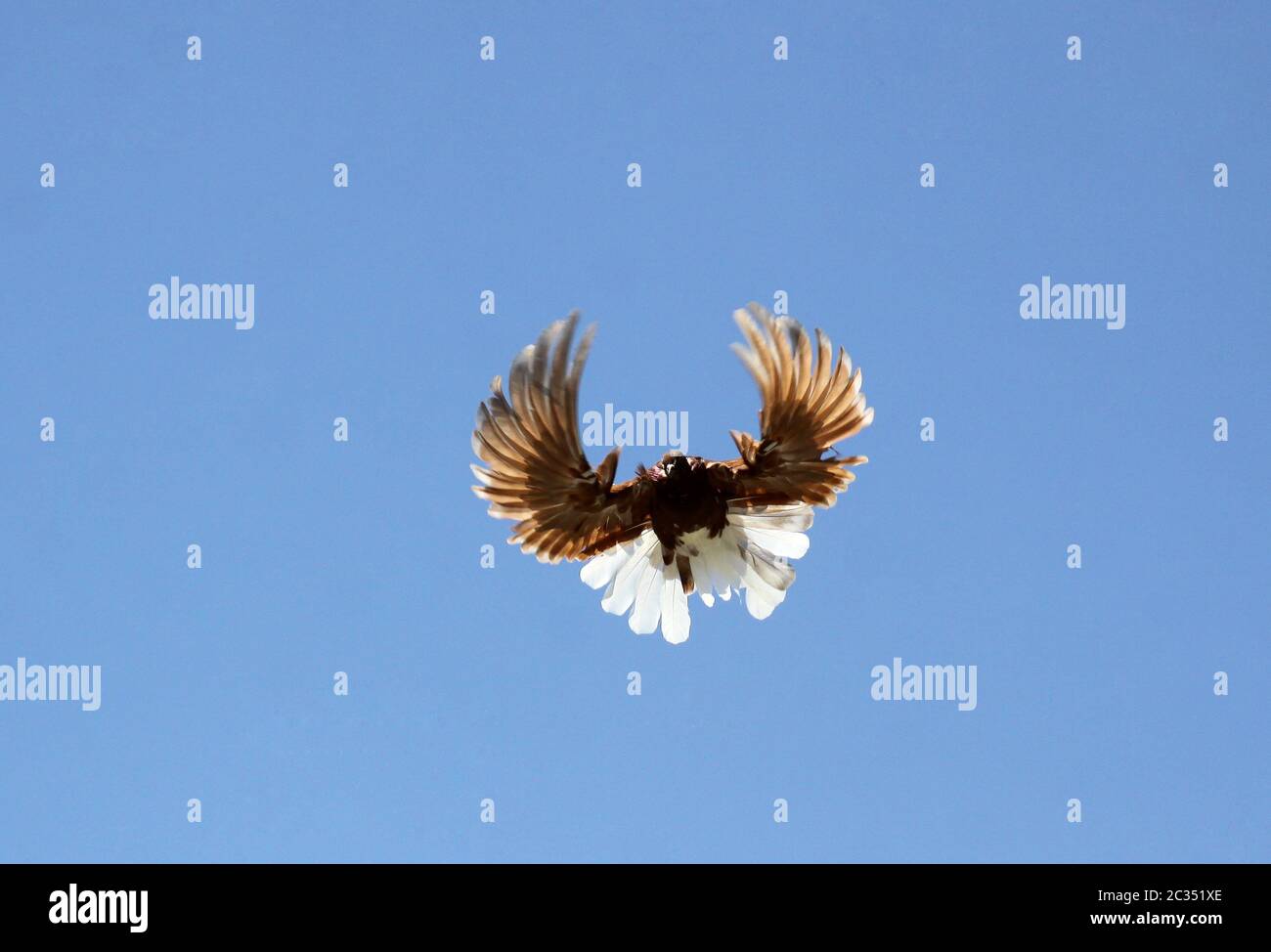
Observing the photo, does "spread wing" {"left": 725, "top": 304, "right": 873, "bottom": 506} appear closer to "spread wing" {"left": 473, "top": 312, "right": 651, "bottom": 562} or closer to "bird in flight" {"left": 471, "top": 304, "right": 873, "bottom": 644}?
"bird in flight" {"left": 471, "top": 304, "right": 873, "bottom": 644}

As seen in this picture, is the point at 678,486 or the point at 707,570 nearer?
the point at 678,486

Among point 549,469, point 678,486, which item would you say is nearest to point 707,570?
point 678,486

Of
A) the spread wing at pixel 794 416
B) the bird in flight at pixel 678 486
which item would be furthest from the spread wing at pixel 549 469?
the spread wing at pixel 794 416

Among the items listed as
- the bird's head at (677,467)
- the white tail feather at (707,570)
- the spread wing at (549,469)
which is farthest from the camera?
the white tail feather at (707,570)

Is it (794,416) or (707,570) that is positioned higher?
(794,416)

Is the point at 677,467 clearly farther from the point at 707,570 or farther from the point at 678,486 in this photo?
the point at 707,570

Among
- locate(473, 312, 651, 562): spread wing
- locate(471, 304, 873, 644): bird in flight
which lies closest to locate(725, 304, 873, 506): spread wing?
locate(471, 304, 873, 644): bird in flight

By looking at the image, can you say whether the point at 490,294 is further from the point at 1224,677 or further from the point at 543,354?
the point at 1224,677

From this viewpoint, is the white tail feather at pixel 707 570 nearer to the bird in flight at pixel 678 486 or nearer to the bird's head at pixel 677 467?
the bird in flight at pixel 678 486
